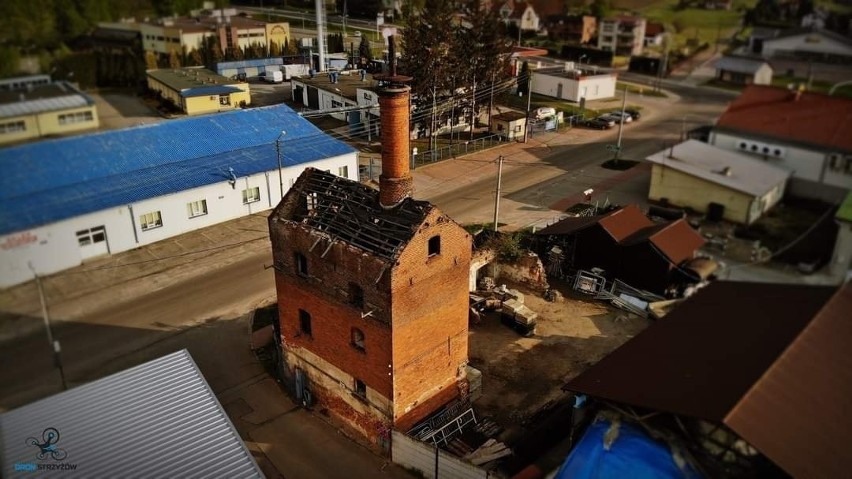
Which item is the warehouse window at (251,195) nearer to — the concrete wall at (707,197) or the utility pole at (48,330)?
the concrete wall at (707,197)

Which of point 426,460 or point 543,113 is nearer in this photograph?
point 426,460

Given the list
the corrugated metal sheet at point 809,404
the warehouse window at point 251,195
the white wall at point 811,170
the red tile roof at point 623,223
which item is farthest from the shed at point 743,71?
the warehouse window at point 251,195

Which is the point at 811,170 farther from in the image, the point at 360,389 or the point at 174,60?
the point at 360,389

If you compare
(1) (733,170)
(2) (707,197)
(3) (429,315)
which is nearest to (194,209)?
(3) (429,315)

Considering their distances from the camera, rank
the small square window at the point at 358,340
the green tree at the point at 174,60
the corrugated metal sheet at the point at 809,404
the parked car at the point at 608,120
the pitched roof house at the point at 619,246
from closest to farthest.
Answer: the corrugated metal sheet at the point at 809,404, the green tree at the point at 174,60, the small square window at the point at 358,340, the pitched roof house at the point at 619,246, the parked car at the point at 608,120

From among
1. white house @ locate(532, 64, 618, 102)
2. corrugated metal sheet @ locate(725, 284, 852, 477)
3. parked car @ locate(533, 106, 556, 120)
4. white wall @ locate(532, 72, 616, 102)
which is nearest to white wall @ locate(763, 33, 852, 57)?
corrugated metal sheet @ locate(725, 284, 852, 477)

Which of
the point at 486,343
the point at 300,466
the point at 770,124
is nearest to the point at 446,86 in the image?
the point at 486,343

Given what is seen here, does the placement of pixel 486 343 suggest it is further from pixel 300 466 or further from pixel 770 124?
pixel 770 124
